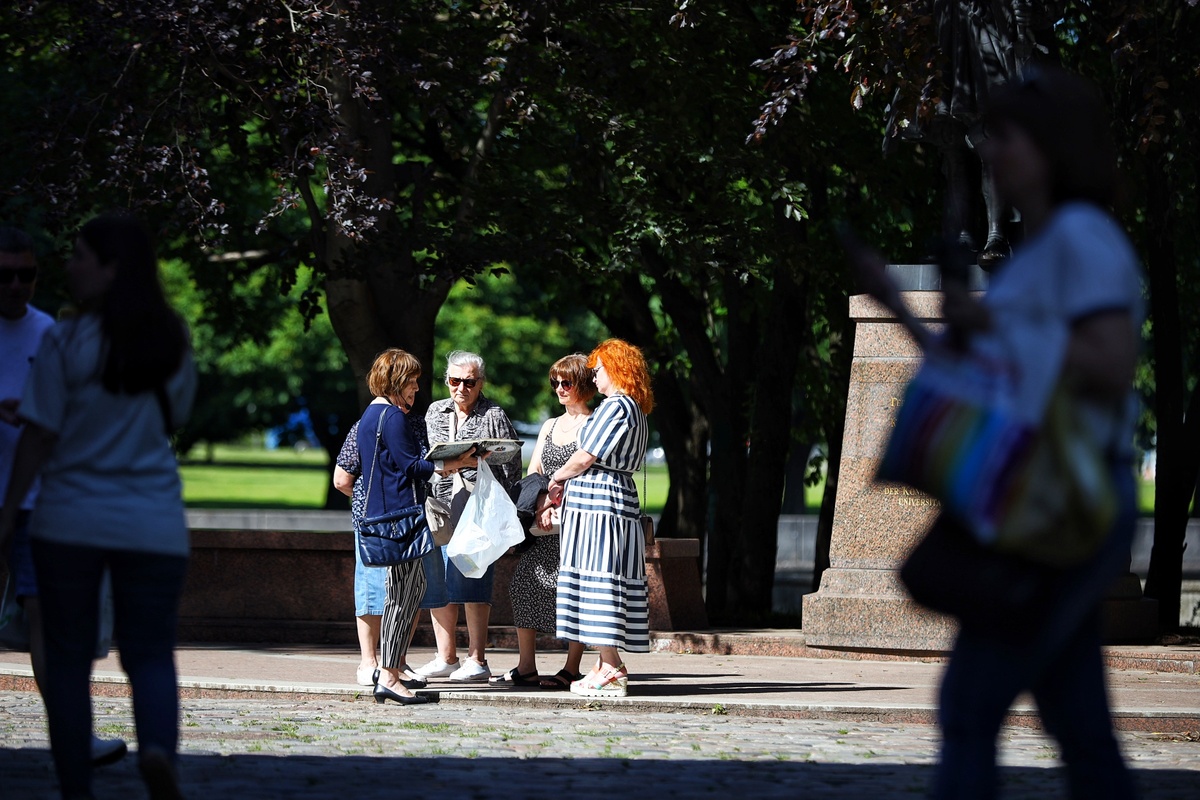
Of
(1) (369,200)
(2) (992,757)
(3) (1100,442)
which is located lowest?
(2) (992,757)

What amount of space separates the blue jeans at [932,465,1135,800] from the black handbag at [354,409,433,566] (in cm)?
512

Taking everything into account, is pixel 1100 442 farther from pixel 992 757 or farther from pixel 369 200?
pixel 369 200

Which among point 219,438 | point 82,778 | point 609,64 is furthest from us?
point 219,438

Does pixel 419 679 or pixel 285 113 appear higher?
pixel 285 113

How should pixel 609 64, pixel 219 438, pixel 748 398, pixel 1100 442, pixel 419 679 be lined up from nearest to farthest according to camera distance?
pixel 1100 442 < pixel 419 679 < pixel 609 64 < pixel 748 398 < pixel 219 438

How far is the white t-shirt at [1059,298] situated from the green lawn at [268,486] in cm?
3878

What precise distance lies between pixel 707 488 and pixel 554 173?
13.6 feet

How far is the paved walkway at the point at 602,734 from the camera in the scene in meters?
6.21

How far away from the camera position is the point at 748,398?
17.3m

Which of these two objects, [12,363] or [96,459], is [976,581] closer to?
[96,459]

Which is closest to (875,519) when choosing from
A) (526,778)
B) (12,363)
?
(526,778)

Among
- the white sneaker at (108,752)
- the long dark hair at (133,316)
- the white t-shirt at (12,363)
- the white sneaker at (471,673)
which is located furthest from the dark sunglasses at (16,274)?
the white sneaker at (471,673)

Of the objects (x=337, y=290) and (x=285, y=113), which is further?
(x=337, y=290)

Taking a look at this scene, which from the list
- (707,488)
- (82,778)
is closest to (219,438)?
(707,488)
